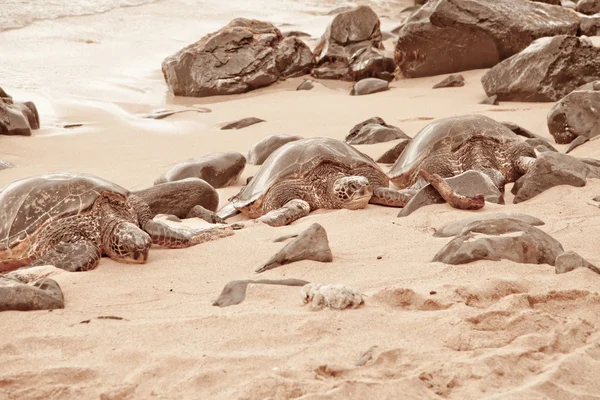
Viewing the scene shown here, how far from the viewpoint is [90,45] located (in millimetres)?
16703

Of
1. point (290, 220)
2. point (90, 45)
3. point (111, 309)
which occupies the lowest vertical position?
point (90, 45)

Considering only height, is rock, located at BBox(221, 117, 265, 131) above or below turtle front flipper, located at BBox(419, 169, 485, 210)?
below

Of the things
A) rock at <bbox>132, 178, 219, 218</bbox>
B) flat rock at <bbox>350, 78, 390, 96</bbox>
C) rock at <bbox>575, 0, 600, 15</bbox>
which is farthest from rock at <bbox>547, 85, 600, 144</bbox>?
rock at <bbox>575, 0, 600, 15</bbox>

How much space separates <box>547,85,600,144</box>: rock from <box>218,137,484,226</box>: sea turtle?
7.21 ft

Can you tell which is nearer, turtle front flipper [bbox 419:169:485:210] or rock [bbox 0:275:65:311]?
rock [bbox 0:275:65:311]

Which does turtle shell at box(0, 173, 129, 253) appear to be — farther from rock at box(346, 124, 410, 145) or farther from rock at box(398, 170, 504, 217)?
rock at box(346, 124, 410, 145)

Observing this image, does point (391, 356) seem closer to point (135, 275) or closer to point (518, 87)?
point (135, 275)

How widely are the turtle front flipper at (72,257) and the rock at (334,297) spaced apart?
1541mm

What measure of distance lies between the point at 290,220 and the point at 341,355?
2.78 meters

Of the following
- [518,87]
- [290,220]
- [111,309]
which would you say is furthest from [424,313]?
[518,87]

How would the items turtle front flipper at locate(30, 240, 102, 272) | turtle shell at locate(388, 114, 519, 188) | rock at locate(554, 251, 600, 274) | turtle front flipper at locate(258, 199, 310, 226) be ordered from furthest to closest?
turtle shell at locate(388, 114, 519, 188) < turtle front flipper at locate(258, 199, 310, 226) < turtle front flipper at locate(30, 240, 102, 272) < rock at locate(554, 251, 600, 274)

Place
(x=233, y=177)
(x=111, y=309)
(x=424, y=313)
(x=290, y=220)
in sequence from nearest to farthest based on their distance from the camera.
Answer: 1. (x=424, y=313)
2. (x=111, y=309)
3. (x=290, y=220)
4. (x=233, y=177)

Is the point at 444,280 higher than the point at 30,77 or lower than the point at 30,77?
higher

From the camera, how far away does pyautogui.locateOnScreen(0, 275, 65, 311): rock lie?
133 inches
